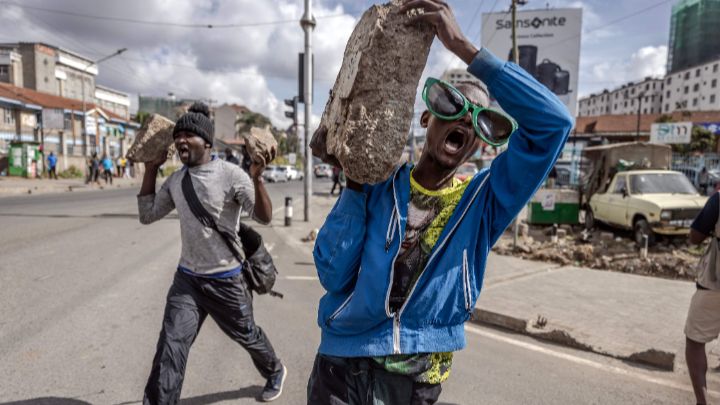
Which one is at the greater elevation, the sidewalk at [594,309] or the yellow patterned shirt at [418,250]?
the yellow patterned shirt at [418,250]

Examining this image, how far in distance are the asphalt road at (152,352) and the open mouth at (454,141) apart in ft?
7.98

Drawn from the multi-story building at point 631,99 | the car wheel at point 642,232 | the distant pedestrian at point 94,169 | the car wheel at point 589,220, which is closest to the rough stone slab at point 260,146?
the car wheel at point 642,232

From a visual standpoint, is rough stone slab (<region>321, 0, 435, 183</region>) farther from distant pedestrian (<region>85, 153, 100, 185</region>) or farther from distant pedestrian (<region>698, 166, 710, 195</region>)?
distant pedestrian (<region>85, 153, 100, 185</region>)

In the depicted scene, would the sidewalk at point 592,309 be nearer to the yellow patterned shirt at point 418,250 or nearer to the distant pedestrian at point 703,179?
the yellow patterned shirt at point 418,250

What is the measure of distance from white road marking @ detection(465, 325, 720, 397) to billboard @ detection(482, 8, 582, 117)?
53.8ft

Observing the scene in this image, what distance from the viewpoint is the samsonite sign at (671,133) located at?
1076 inches

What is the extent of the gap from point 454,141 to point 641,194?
35.0ft

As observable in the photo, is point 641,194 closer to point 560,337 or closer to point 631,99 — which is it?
point 560,337

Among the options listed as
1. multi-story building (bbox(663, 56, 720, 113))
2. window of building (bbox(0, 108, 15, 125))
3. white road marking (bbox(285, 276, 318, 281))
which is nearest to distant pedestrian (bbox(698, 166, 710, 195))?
white road marking (bbox(285, 276, 318, 281))

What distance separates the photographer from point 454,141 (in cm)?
155

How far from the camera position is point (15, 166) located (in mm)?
27422

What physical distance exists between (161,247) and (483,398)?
7093mm

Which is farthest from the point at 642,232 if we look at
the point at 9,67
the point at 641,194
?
the point at 9,67

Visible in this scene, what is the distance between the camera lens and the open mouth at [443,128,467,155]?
1526mm
